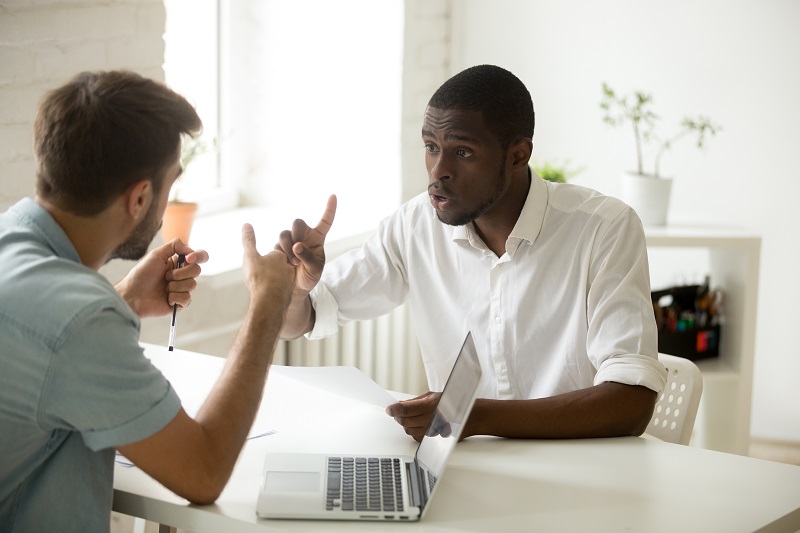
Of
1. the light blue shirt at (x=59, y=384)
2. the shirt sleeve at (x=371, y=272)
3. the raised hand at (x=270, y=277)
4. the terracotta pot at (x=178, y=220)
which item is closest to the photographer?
the light blue shirt at (x=59, y=384)

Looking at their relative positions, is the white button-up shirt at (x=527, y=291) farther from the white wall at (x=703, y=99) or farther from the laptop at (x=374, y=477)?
the white wall at (x=703, y=99)

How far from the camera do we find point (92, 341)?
1214 mm

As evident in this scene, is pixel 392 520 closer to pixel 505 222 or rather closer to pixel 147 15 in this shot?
pixel 505 222

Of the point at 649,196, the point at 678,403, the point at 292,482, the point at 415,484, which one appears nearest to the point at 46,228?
the point at 292,482

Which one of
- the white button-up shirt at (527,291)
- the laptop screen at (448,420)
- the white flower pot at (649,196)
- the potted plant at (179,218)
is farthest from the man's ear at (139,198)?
the white flower pot at (649,196)

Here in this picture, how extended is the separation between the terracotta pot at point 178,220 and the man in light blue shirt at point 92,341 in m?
1.25

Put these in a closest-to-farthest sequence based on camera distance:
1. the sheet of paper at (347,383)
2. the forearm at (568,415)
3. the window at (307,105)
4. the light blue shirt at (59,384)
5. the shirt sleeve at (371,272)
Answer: the light blue shirt at (59,384), the forearm at (568,415), the sheet of paper at (347,383), the shirt sleeve at (371,272), the window at (307,105)

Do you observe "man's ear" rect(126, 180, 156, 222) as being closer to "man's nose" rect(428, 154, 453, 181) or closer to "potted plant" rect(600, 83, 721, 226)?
"man's nose" rect(428, 154, 453, 181)

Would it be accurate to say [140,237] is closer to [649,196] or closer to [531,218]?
[531,218]

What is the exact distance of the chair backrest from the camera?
2006mm

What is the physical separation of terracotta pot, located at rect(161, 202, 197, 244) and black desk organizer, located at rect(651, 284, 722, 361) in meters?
1.48

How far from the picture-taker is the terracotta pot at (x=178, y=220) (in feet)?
8.80

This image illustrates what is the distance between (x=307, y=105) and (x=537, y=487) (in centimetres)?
225

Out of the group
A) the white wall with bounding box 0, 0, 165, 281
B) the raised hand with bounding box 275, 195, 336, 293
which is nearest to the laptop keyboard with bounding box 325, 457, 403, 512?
the raised hand with bounding box 275, 195, 336, 293
